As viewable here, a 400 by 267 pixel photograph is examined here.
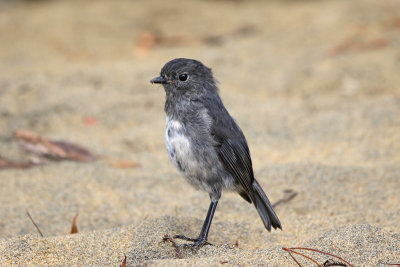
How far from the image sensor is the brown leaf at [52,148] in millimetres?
5215

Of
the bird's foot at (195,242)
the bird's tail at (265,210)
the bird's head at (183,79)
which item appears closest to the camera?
the bird's foot at (195,242)

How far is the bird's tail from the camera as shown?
11.9ft

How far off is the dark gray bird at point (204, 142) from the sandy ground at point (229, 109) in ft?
1.03

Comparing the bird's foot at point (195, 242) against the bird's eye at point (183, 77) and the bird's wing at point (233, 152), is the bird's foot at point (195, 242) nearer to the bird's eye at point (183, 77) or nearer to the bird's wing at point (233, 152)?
the bird's wing at point (233, 152)

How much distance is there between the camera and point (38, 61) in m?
8.52

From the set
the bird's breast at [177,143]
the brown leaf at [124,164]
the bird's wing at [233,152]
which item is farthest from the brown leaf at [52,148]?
the bird's wing at [233,152]

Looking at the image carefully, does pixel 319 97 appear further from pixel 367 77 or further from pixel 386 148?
pixel 386 148

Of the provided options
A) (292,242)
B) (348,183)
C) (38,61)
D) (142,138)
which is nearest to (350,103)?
(348,183)

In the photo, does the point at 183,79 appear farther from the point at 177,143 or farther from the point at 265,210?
the point at 265,210

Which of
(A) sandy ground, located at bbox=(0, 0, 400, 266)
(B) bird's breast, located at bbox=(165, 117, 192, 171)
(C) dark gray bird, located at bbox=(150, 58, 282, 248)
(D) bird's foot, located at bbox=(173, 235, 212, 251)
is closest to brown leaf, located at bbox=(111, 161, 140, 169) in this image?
(A) sandy ground, located at bbox=(0, 0, 400, 266)

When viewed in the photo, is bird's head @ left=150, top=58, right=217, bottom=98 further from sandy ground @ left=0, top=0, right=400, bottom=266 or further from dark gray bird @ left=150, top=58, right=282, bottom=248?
sandy ground @ left=0, top=0, right=400, bottom=266

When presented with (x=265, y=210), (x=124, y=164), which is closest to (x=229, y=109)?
(x=124, y=164)

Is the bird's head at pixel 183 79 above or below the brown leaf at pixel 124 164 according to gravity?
above

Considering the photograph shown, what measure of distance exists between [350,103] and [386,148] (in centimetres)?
128
